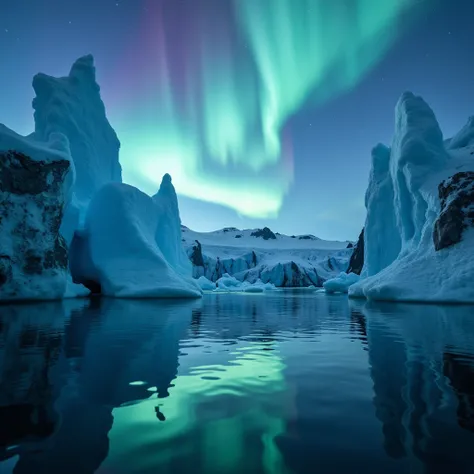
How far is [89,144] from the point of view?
32.5 metres

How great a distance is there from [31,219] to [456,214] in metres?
23.4

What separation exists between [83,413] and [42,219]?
2007cm

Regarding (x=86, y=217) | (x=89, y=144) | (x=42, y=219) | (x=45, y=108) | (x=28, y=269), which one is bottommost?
(x=28, y=269)

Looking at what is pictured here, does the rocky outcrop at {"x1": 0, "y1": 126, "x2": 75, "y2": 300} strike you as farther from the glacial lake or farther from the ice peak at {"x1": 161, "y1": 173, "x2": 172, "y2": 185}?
the glacial lake

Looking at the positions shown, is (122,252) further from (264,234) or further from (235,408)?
(264,234)

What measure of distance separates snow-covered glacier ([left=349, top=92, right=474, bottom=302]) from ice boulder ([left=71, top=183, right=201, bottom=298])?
1294 cm

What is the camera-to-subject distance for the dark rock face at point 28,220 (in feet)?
57.9

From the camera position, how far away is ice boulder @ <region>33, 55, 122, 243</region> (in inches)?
1161

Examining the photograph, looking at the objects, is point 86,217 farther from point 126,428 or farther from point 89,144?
point 126,428

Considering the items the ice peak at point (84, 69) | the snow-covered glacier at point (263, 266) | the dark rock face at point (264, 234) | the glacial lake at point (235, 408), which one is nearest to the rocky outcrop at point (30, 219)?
the glacial lake at point (235, 408)

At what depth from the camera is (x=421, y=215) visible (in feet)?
78.4

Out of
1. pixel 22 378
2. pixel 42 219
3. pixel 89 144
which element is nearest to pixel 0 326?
pixel 22 378

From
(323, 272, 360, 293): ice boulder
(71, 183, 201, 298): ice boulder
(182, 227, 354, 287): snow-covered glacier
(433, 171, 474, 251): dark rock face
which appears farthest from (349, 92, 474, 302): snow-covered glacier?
(182, 227, 354, 287): snow-covered glacier

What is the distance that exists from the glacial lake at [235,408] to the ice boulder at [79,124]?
2456 cm
